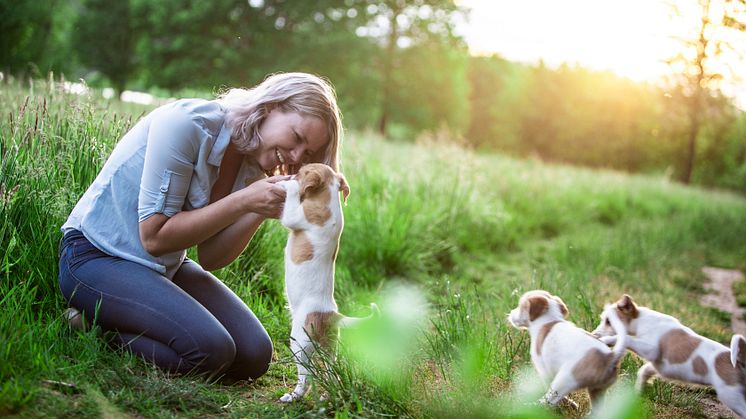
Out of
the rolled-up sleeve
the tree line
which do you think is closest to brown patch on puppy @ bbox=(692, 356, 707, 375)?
the rolled-up sleeve

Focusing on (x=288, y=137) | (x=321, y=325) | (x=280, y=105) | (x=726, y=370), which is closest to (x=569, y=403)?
(x=726, y=370)

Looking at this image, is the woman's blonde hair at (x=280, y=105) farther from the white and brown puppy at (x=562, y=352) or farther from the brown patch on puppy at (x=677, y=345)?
the brown patch on puppy at (x=677, y=345)

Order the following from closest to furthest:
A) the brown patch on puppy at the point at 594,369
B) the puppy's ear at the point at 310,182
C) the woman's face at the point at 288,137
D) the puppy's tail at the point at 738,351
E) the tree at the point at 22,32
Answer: the brown patch on puppy at the point at 594,369, the puppy's tail at the point at 738,351, the puppy's ear at the point at 310,182, the woman's face at the point at 288,137, the tree at the point at 22,32

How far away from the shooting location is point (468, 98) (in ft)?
131

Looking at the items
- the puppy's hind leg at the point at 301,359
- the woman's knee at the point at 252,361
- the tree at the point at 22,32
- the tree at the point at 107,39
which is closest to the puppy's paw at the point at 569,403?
the puppy's hind leg at the point at 301,359

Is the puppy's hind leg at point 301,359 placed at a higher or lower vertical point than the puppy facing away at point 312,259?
lower

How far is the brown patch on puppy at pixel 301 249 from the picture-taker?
3012 mm

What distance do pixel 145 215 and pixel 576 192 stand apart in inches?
405

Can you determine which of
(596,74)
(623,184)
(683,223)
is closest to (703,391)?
(683,223)

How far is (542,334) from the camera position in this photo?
3.06 m

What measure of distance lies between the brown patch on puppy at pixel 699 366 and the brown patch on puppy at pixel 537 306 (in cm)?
72

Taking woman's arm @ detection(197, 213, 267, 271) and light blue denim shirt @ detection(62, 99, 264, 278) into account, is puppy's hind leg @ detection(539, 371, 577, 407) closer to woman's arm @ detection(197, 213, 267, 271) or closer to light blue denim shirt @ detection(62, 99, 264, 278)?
woman's arm @ detection(197, 213, 267, 271)

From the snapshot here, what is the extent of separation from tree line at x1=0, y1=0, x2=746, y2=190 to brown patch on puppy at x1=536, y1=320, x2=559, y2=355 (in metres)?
15.5

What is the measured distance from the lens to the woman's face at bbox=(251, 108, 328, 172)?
3.29 metres
